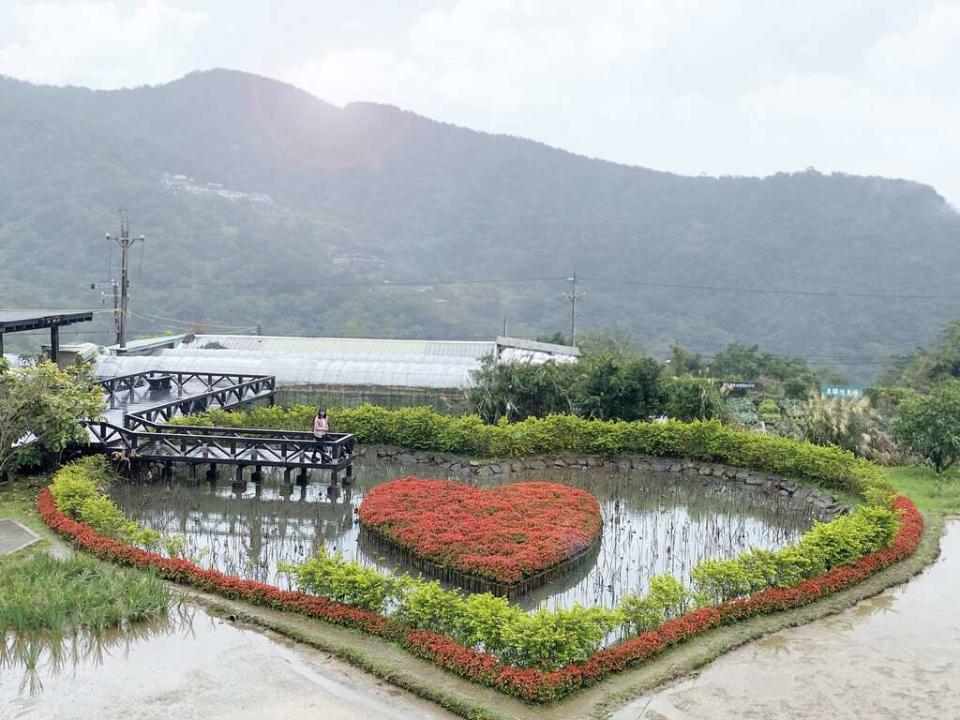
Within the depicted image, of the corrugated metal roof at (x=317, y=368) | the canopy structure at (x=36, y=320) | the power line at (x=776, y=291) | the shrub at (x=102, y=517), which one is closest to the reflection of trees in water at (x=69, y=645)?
the shrub at (x=102, y=517)

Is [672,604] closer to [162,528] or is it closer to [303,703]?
[303,703]

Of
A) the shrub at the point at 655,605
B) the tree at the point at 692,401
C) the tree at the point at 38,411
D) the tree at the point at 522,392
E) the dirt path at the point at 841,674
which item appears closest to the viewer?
the dirt path at the point at 841,674

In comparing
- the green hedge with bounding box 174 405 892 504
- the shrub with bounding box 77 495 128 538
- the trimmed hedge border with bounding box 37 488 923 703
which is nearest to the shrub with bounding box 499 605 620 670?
the trimmed hedge border with bounding box 37 488 923 703

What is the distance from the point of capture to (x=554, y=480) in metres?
20.9

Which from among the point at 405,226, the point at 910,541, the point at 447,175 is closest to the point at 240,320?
the point at 405,226

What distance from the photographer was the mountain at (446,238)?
64.4 m

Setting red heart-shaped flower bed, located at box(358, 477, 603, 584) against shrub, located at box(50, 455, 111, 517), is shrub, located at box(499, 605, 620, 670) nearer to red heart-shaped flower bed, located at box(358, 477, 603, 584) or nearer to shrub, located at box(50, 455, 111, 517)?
red heart-shaped flower bed, located at box(358, 477, 603, 584)

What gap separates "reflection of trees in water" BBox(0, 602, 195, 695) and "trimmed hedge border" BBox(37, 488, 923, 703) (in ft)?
3.58

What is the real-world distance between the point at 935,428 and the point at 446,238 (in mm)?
66055

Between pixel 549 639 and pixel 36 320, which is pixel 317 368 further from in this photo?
pixel 549 639

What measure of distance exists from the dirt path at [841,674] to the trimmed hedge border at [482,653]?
55cm

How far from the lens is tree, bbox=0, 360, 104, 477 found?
17.6 metres

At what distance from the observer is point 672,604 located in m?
12.1

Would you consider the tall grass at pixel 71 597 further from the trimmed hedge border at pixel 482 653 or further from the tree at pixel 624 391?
the tree at pixel 624 391
